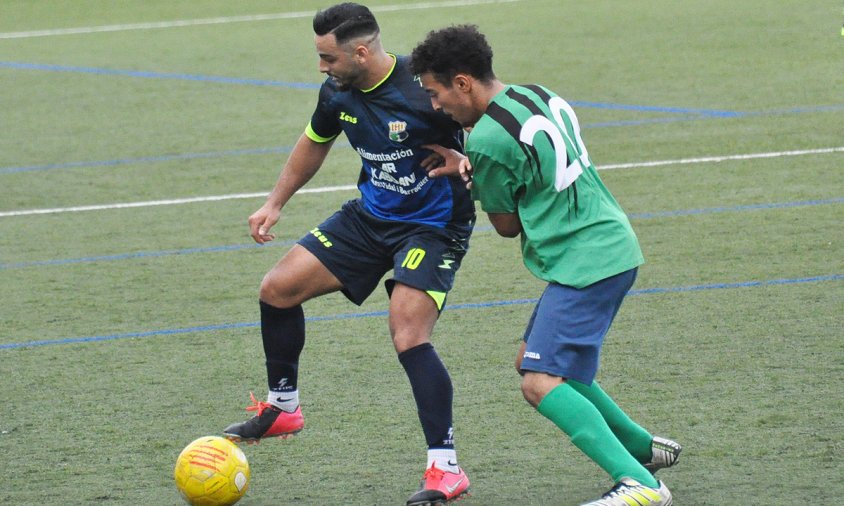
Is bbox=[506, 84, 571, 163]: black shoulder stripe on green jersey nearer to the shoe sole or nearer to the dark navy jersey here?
the dark navy jersey

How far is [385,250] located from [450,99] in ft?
3.32

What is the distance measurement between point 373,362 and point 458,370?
46 cm

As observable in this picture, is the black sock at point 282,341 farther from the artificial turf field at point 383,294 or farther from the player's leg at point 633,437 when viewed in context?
the player's leg at point 633,437

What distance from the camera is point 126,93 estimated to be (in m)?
14.3

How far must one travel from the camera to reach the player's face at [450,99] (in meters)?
4.54

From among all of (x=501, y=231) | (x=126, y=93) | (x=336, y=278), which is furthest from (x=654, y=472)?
(x=126, y=93)

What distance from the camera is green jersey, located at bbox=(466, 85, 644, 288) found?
4.38 meters

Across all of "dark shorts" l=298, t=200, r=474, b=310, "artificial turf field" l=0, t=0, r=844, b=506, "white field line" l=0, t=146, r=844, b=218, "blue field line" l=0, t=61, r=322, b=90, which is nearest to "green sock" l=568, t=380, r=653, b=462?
"artificial turf field" l=0, t=0, r=844, b=506

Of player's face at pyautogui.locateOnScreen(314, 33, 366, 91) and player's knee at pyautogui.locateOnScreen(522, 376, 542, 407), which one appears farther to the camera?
player's face at pyautogui.locateOnScreen(314, 33, 366, 91)

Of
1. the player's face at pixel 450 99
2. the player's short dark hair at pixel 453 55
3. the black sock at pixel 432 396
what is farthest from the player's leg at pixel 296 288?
the player's short dark hair at pixel 453 55

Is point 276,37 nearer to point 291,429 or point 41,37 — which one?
point 41,37

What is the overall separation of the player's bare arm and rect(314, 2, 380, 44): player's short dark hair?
2.04 feet

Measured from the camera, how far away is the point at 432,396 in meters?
4.97

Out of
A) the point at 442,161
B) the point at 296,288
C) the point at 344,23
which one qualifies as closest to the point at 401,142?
Answer: the point at 442,161
